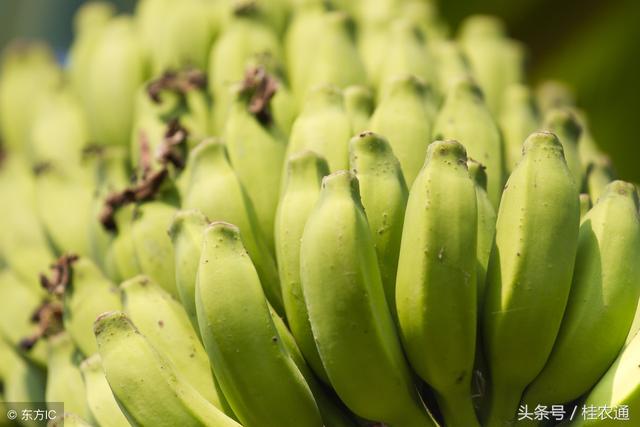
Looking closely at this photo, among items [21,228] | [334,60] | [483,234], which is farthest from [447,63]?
[21,228]

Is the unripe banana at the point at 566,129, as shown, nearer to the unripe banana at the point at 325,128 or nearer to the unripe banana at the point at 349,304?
the unripe banana at the point at 325,128

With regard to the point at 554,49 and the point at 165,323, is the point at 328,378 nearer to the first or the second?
the point at 165,323

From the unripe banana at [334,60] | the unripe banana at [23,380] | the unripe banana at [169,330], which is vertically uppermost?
the unripe banana at [334,60]

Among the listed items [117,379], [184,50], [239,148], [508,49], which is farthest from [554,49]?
Result: [117,379]


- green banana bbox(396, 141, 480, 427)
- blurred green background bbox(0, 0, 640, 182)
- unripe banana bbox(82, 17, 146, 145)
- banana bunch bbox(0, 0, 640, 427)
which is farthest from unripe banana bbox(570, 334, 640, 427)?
blurred green background bbox(0, 0, 640, 182)

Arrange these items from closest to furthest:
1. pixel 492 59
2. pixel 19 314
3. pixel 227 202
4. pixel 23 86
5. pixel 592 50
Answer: pixel 227 202 < pixel 19 314 < pixel 492 59 < pixel 23 86 < pixel 592 50

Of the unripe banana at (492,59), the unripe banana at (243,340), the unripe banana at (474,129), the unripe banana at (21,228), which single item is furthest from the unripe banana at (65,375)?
the unripe banana at (492,59)

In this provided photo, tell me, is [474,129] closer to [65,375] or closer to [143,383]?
[143,383]
